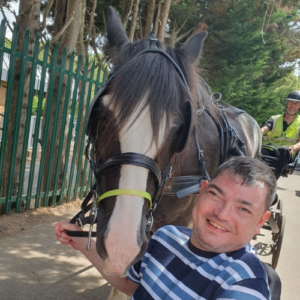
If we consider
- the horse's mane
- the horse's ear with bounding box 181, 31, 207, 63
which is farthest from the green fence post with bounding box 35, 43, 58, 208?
the horse's mane

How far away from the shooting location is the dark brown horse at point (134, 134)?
138cm

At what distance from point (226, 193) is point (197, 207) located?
166 millimetres

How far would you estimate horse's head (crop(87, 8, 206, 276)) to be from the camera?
4.53 ft

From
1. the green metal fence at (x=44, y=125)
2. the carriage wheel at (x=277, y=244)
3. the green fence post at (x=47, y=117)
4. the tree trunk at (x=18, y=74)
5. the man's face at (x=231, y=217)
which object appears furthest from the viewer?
the green fence post at (x=47, y=117)

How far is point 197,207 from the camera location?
1437 millimetres

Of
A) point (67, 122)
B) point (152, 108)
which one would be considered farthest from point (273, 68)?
point (152, 108)

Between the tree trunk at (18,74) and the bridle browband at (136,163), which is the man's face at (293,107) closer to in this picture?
the bridle browband at (136,163)

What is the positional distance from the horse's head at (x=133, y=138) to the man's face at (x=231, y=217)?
0.30 m

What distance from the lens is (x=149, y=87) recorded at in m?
1.71

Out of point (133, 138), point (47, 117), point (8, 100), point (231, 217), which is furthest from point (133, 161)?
point (47, 117)

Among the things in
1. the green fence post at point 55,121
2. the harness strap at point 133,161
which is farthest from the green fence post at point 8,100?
the harness strap at point 133,161

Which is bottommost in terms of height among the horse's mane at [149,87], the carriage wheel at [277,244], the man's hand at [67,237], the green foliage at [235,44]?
the carriage wheel at [277,244]

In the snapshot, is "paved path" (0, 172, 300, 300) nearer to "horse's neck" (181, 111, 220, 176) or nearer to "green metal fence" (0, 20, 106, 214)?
"green metal fence" (0, 20, 106, 214)

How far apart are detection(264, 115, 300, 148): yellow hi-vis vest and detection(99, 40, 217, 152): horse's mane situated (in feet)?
9.59
